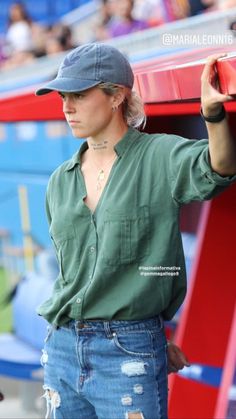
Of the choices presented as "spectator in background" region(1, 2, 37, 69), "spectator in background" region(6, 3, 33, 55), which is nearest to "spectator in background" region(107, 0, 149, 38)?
"spectator in background" region(1, 2, 37, 69)

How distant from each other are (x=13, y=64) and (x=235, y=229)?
27.6 ft

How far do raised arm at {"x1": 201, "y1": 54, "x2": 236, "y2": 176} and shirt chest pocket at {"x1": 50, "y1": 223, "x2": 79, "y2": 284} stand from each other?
579 millimetres

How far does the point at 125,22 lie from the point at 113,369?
6.99 m

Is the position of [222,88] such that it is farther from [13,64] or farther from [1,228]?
[13,64]

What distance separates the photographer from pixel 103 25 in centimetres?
1119

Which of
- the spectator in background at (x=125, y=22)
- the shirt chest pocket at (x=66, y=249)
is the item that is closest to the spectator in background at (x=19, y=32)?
the spectator in background at (x=125, y=22)

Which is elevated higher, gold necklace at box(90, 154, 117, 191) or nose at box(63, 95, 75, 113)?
nose at box(63, 95, 75, 113)

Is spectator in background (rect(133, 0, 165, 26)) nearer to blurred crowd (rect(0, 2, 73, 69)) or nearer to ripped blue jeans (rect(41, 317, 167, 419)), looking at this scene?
blurred crowd (rect(0, 2, 73, 69))

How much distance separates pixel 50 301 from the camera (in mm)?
3240

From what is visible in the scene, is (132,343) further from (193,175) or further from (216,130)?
(216,130)

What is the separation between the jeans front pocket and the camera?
Answer: 3008 millimetres

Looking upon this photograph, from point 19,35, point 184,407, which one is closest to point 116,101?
point 184,407

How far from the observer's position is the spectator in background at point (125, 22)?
30.9 feet

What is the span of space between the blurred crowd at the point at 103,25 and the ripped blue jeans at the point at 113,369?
2851 mm
